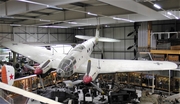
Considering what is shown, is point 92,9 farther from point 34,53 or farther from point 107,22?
point 34,53

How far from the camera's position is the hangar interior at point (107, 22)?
29.2ft

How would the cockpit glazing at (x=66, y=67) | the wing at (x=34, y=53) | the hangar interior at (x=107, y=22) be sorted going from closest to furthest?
the hangar interior at (x=107, y=22) → the cockpit glazing at (x=66, y=67) → the wing at (x=34, y=53)

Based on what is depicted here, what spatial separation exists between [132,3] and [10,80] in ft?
20.6

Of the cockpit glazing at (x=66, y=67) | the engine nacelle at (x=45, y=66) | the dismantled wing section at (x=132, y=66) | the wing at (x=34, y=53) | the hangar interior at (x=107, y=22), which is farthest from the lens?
the wing at (x=34, y=53)

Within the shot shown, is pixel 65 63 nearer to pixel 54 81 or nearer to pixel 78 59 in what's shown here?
pixel 78 59

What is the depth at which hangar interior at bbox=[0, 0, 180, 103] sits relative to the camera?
29.2 ft

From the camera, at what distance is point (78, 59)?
1085 centimetres

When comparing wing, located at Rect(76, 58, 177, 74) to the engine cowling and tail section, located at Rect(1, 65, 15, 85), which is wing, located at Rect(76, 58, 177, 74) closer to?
the engine cowling

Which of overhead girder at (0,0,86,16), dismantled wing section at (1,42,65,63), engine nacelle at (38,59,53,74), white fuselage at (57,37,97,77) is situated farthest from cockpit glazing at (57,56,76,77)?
overhead girder at (0,0,86,16)

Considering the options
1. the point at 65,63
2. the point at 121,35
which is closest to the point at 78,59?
the point at 65,63

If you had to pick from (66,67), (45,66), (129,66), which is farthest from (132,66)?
(45,66)

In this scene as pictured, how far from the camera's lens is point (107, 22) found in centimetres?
1616

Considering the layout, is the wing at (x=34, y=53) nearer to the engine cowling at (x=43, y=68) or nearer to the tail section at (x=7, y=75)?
the engine cowling at (x=43, y=68)

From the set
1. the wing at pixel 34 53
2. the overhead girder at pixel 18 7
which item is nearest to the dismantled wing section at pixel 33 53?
the wing at pixel 34 53
